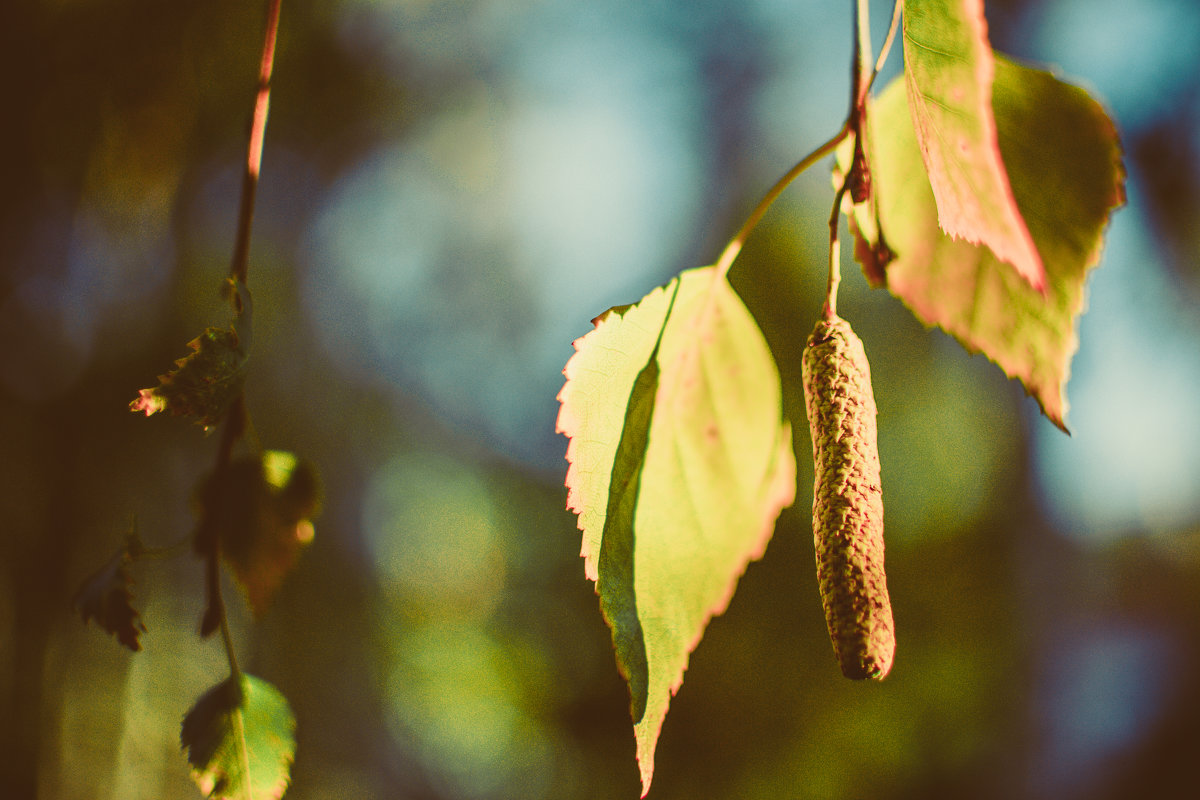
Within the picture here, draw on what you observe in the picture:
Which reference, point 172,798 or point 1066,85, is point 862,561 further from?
point 172,798

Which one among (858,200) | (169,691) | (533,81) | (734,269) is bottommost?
(169,691)

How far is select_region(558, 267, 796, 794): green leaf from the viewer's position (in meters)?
0.16

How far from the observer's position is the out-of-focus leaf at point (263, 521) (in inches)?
10.8

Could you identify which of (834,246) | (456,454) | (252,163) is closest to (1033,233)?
(834,246)

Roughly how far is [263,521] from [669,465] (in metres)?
0.19

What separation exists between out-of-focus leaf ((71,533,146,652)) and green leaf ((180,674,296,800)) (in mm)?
38

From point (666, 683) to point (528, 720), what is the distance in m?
2.60

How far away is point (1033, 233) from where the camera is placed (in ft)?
0.63

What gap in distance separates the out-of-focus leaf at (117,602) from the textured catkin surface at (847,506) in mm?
225

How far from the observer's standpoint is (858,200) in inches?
7.2

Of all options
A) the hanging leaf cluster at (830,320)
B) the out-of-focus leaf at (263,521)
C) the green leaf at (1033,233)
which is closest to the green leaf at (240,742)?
Result: the out-of-focus leaf at (263,521)

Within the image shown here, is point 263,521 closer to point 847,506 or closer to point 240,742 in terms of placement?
point 240,742

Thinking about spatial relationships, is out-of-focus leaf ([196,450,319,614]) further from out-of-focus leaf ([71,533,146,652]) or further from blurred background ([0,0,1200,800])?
blurred background ([0,0,1200,800])

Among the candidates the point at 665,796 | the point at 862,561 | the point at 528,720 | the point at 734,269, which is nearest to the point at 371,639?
the point at 528,720
